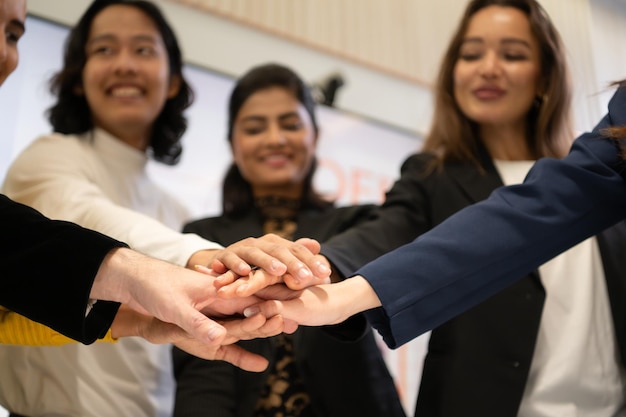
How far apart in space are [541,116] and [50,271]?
115cm

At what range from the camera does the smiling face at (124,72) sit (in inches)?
76.9

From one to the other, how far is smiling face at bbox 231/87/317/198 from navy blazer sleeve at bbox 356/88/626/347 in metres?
0.71

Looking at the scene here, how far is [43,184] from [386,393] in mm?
848

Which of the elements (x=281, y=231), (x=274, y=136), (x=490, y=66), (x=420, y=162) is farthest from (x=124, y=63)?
(x=490, y=66)

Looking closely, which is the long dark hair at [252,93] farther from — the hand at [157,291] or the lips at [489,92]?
the hand at [157,291]

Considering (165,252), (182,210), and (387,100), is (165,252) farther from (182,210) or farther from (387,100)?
(387,100)

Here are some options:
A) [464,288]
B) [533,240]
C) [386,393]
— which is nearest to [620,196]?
[533,240]

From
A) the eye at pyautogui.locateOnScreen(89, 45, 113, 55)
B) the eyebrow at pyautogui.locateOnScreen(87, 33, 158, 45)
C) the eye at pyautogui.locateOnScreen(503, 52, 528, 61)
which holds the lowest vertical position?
the eye at pyautogui.locateOnScreen(503, 52, 528, 61)

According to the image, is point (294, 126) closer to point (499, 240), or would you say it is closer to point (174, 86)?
point (174, 86)

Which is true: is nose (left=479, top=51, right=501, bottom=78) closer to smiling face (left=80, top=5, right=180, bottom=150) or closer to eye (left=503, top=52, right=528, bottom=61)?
eye (left=503, top=52, right=528, bottom=61)

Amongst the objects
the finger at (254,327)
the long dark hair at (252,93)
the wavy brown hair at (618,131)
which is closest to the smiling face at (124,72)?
the long dark hair at (252,93)

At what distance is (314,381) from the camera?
1577 mm

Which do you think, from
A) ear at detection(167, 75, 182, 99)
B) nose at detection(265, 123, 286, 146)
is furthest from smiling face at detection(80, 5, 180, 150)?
nose at detection(265, 123, 286, 146)

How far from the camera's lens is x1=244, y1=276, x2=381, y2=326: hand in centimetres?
125
